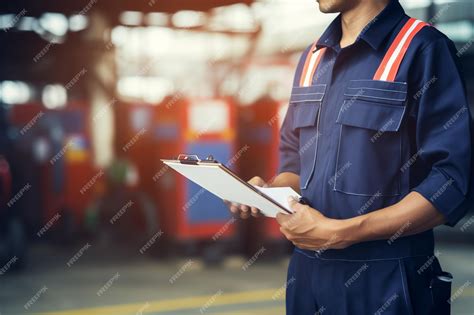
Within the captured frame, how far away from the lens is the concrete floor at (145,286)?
6566mm

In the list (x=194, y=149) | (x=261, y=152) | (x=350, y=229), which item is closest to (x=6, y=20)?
(x=194, y=149)

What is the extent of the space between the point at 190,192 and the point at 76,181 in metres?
2.73

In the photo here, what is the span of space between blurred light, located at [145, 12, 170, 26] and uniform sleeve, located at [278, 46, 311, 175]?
9.88 metres

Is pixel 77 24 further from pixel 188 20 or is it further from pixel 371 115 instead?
pixel 371 115

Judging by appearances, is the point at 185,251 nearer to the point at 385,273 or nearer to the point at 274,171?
the point at 274,171

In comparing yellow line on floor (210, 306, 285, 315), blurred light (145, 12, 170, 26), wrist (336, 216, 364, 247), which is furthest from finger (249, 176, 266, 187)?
blurred light (145, 12, 170, 26)

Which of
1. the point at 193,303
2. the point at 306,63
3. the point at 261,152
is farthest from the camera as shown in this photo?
the point at 261,152

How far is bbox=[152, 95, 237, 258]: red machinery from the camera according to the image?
8883mm

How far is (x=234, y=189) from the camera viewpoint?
6.38 ft

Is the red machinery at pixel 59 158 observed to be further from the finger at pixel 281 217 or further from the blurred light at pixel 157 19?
the finger at pixel 281 217

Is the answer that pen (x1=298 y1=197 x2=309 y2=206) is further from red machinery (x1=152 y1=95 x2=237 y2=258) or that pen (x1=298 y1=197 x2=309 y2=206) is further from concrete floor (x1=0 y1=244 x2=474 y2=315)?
red machinery (x1=152 y1=95 x2=237 y2=258)

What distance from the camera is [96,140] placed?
518 inches

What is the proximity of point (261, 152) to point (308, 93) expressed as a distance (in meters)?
7.20

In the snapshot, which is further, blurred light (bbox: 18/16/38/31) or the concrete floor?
blurred light (bbox: 18/16/38/31)
